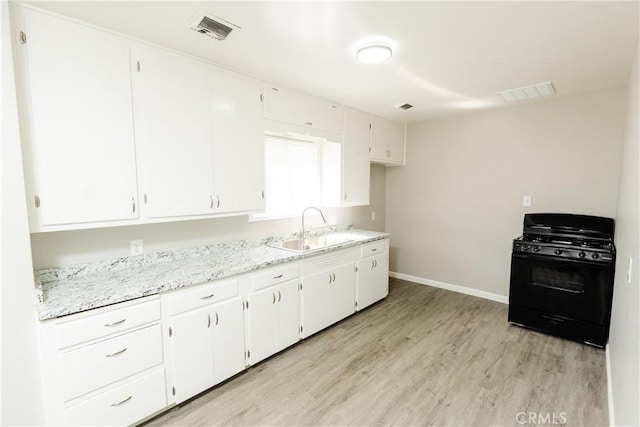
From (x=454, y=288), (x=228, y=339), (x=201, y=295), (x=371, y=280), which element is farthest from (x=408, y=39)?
(x=454, y=288)

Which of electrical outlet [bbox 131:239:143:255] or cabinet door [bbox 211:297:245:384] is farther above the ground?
electrical outlet [bbox 131:239:143:255]

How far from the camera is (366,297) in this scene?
3.53 m

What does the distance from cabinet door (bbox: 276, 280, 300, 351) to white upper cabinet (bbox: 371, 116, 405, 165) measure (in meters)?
2.15

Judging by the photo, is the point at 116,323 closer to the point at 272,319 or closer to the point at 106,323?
the point at 106,323

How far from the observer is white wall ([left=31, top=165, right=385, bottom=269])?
192 cm

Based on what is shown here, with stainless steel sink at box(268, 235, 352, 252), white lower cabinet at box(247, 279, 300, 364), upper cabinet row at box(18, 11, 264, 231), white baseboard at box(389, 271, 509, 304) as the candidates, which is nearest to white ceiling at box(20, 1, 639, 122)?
upper cabinet row at box(18, 11, 264, 231)

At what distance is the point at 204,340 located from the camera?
2.05 m

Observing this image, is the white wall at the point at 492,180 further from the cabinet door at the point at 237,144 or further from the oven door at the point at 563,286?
the cabinet door at the point at 237,144

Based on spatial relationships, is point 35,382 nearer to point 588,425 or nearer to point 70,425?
point 70,425

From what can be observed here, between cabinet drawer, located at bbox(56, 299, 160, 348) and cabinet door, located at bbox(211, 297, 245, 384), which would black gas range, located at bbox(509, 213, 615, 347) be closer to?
cabinet door, located at bbox(211, 297, 245, 384)

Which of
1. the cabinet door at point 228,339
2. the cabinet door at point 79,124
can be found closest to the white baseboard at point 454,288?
the cabinet door at point 228,339

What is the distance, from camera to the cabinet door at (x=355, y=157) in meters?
3.52

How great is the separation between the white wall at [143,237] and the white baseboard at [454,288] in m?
2.00

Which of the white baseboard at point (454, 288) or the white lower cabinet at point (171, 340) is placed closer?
the white lower cabinet at point (171, 340)
